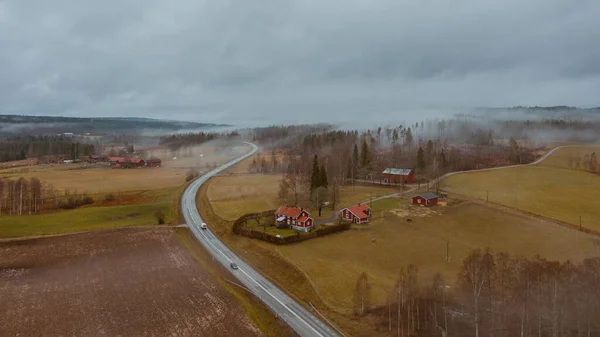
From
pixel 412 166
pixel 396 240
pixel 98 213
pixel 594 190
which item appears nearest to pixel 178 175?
pixel 98 213

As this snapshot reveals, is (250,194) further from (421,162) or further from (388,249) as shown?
(421,162)

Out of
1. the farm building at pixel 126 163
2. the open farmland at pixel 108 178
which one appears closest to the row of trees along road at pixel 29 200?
the open farmland at pixel 108 178

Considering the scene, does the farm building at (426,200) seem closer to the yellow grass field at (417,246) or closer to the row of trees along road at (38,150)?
the yellow grass field at (417,246)

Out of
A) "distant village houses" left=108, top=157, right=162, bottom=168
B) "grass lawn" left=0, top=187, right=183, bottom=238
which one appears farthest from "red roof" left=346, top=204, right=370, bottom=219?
"distant village houses" left=108, top=157, right=162, bottom=168

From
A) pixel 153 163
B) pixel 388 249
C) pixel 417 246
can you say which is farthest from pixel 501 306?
pixel 153 163

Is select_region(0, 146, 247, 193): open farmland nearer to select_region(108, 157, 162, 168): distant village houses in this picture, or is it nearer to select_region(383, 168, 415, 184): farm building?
select_region(108, 157, 162, 168): distant village houses

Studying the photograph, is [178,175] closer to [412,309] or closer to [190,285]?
[190,285]

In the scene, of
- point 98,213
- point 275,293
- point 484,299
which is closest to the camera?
point 484,299
